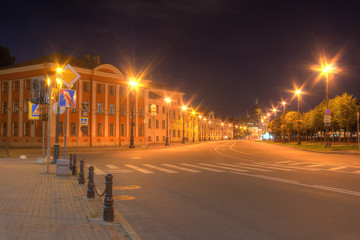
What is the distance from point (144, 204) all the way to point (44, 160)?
1316 centimetres

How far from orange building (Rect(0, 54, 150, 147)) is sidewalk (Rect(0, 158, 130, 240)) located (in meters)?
35.4

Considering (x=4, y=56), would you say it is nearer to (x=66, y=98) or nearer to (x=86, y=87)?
(x=86, y=87)

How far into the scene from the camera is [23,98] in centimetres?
4506

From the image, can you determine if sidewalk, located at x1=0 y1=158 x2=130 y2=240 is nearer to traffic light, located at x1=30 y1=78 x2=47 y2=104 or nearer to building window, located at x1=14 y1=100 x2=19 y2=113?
traffic light, located at x1=30 y1=78 x2=47 y2=104

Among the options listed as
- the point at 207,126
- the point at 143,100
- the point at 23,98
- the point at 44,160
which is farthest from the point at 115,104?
the point at 207,126

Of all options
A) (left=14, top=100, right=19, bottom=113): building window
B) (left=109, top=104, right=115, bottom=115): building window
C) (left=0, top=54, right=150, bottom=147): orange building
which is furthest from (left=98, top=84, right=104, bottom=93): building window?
(left=14, top=100, right=19, bottom=113): building window

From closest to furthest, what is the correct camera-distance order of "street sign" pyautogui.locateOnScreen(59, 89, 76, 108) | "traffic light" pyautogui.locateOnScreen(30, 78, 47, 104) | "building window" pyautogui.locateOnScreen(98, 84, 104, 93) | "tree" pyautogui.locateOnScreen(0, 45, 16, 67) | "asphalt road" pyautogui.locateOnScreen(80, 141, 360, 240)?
1. "asphalt road" pyautogui.locateOnScreen(80, 141, 360, 240)
2. "street sign" pyautogui.locateOnScreen(59, 89, 76, 108)
3. "traffic light" pyautogui.locateOnScreen(30, 78, 47, 104)
4. "building window" pyautogui.locateOnScreen(98, 84, 104, 93)
5. "tree" pyautogui.locateOnScreen(0, 45, 16, 67)

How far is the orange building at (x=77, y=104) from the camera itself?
43625mm

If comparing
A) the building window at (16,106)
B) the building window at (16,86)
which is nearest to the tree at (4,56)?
the building window at (16,86)

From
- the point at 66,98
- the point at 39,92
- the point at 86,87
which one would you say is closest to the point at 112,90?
the point at 86,87

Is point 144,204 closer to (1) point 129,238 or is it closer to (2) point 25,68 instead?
(1) point 129,238

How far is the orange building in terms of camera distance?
43.6m

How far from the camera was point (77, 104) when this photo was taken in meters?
45.6

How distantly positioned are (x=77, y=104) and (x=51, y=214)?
41.0m
